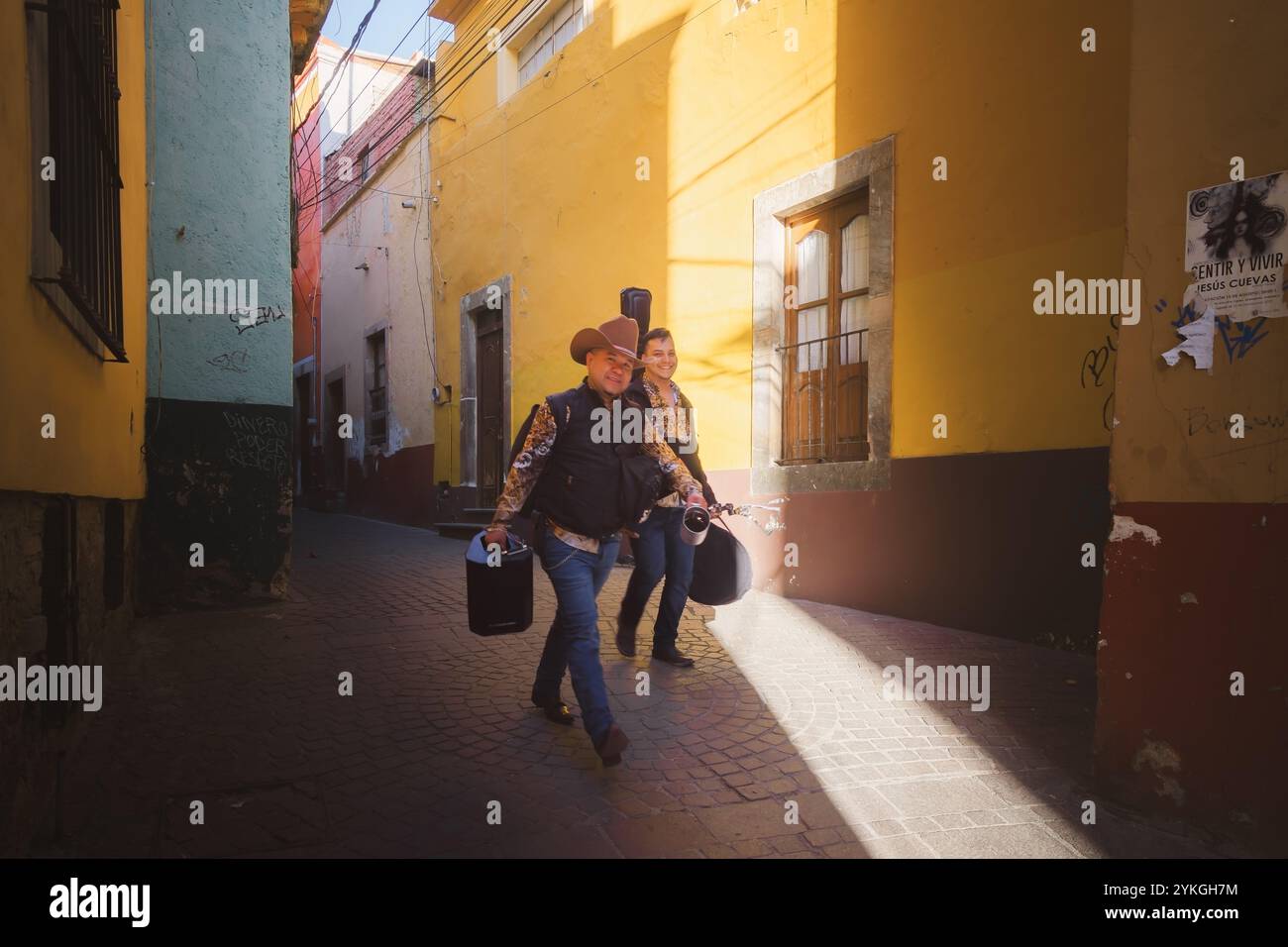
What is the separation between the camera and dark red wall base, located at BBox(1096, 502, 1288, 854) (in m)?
2.70

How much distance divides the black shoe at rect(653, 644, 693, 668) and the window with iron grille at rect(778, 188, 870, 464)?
2.52m

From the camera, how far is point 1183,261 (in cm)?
295

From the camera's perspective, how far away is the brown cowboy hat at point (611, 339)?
3.59 metres

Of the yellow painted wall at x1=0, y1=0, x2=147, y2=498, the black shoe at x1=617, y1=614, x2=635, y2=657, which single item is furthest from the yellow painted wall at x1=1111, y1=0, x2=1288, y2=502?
the yellow painted wall at x1=0, y1=0, x2=147, y2=498

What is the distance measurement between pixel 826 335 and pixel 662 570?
3.18 metres

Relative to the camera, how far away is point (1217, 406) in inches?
112

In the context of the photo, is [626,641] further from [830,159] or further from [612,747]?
Result: [830,159]

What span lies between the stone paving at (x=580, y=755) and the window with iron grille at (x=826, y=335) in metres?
1.85

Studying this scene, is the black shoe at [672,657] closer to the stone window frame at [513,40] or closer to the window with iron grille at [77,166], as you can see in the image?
the window with iron grille at [77,166]

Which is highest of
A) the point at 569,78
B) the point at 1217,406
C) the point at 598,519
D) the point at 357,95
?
the point at 357,95

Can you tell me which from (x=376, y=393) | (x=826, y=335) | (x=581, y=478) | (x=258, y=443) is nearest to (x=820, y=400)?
(x=826, y=335)
